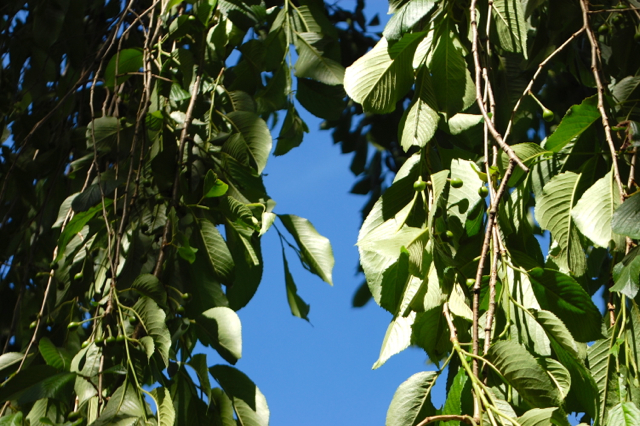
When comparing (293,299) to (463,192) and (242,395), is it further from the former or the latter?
(463,192)

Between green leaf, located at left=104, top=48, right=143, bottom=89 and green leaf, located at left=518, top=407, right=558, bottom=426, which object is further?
green leaf, located at left=104, top=48, right=143, bottom=89

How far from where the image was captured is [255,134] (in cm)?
108

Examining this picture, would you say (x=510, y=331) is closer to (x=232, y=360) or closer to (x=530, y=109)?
(x=232, y=360)

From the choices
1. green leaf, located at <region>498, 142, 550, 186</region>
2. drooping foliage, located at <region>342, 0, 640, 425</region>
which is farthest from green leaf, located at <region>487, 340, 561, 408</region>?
green leaf, located at <region>498, 142, 550, 186</region>

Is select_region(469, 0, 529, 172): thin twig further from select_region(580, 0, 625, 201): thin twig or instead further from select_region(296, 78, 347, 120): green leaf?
select_region(296, 78, 347, 120): green leaf

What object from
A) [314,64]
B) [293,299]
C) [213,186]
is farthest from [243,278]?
[314,64]

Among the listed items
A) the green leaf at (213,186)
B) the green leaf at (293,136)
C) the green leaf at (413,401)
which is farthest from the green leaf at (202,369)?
the green leaf at (293,136)

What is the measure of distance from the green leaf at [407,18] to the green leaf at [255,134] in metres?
0.33

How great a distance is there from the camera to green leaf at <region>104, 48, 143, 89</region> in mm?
1132

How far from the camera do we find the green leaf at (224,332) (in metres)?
0.90

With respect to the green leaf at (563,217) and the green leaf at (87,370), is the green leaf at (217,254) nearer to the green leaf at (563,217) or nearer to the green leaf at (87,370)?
the green leaf at (87,370)

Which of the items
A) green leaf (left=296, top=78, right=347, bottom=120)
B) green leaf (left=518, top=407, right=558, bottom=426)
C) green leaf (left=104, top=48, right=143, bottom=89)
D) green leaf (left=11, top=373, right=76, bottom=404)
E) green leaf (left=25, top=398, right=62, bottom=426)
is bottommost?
green leaf (left=518, top=407, right=558, bottom=426)

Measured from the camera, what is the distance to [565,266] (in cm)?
69

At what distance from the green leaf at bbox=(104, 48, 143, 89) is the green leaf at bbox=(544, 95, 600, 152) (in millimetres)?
741
